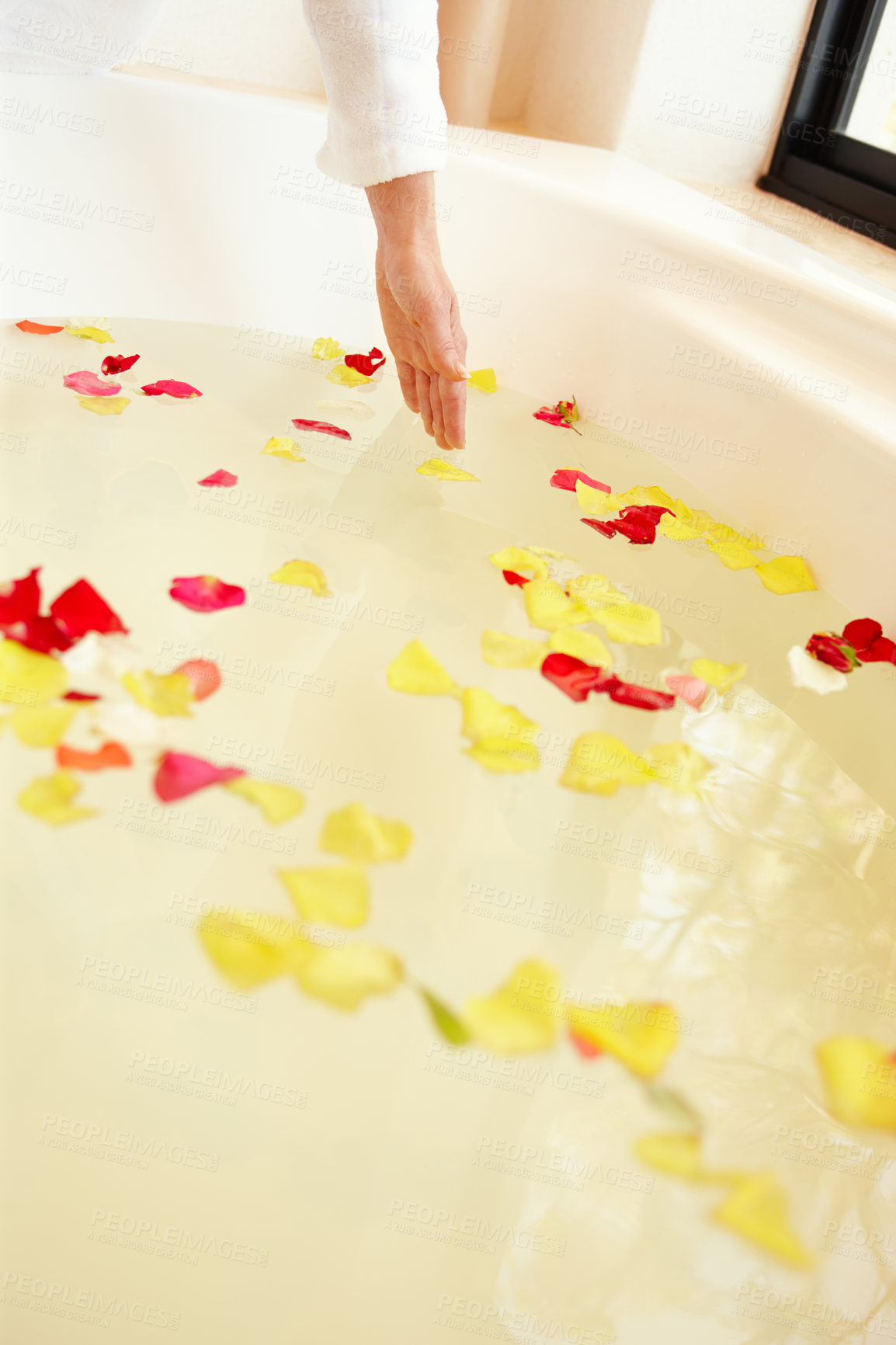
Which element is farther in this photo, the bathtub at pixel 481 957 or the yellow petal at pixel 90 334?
the yellow petal at pixel 90 334

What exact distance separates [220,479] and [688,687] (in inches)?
19.2

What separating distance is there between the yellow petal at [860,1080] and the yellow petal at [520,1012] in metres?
0.16

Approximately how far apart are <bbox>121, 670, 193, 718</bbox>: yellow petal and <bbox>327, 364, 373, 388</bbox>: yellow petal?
2.06 ft

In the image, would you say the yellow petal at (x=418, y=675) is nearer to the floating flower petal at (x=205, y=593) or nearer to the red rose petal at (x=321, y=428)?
the floating flower petal at (x=205, y=593)

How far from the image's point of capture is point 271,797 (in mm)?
681

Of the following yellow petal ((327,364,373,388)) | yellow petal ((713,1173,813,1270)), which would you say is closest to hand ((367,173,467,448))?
yellow petal ((327,364,373,388))

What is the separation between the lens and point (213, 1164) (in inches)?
19.9

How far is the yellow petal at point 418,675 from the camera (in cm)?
80

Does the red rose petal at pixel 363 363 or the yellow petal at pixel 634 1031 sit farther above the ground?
the red rose petal at pixel 363 363

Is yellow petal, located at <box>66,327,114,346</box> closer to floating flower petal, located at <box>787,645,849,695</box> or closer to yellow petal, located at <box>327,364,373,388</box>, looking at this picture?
yellow petal, located at <box>327,364,373,388</box>

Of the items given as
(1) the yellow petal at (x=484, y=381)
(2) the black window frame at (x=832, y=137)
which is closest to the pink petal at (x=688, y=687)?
(1) the yellow petal at (x=484, y=381)

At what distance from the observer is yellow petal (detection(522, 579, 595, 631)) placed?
0.90 meters

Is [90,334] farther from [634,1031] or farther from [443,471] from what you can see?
[634,1031]

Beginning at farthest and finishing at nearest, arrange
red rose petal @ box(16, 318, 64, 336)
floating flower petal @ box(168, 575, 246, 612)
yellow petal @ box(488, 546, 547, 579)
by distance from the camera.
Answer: red rose petal @ box(16, 318, 64, 336) → yellow petal @ box(488, 546, 547, 579) → floating flower petal @ box(168, 575, 246, 612)
